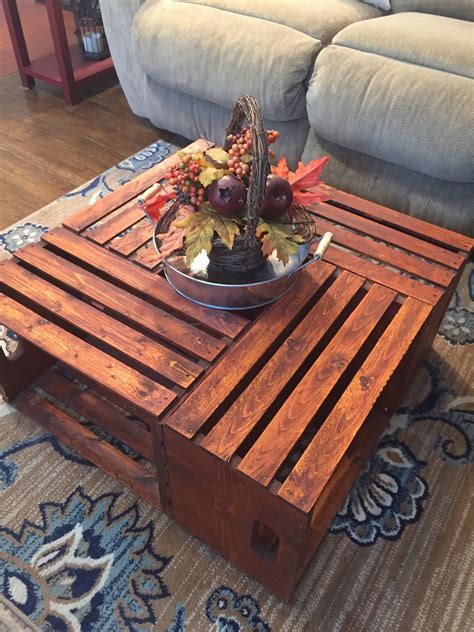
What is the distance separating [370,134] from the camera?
1440 millimetres

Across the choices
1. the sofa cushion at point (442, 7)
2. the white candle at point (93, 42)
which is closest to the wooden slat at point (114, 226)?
the sofa cushion at point (442, 7)

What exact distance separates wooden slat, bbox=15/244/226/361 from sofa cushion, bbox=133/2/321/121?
2.67ft

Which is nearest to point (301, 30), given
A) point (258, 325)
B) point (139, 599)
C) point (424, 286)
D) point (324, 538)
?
point (424, 286)

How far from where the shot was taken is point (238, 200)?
2.77 ft

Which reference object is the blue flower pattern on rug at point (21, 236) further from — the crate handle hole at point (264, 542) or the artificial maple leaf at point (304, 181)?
the crate handle hole at point (264, 542)

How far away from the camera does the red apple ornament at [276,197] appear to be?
870 mm

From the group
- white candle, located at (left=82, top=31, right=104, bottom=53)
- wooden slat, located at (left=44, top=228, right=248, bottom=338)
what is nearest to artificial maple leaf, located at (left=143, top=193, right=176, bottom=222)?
wooden slat, located at (left=44, top=228, right=248, bottom=338)

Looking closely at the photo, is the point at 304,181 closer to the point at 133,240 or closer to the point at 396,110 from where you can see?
the point at 133,240

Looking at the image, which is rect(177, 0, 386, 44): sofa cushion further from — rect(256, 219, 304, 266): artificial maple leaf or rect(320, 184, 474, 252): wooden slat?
rect(256, 219, 304, 266): artificial maple leaf

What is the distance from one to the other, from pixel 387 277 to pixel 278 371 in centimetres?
32

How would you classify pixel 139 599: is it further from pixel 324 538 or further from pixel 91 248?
pixel 91 248

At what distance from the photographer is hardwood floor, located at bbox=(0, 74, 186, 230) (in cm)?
180

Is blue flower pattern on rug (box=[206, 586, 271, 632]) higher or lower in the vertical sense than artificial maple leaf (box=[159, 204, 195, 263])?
lower

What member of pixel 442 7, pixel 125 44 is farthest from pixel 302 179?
pixel 125 44
